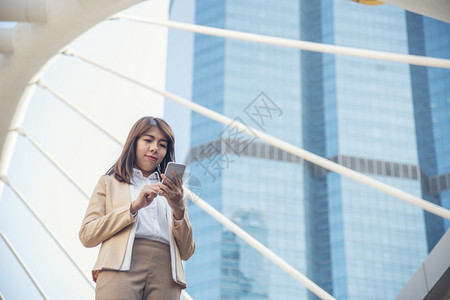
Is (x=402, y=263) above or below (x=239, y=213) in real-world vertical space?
below

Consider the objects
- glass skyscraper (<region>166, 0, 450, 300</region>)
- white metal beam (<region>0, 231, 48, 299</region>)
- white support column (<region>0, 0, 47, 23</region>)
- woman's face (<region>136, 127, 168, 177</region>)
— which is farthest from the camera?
glass skyscraper (<region>166, 0, 450, 300</region>)

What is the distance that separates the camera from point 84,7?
491 centimetres

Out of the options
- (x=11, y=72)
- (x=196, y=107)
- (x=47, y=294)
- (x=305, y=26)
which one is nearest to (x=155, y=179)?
(x=196, y=107)

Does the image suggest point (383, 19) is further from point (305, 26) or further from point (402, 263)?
point (402, 263)

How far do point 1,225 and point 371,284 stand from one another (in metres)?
62.8

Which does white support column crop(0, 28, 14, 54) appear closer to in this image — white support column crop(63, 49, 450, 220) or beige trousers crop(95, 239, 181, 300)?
white support column crop(63, 49, 450, 220)

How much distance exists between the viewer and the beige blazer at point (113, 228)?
2.57 meters

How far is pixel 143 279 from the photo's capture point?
258cm

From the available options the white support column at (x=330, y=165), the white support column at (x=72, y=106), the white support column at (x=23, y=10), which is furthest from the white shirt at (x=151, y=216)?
the white support column at (x=72, y=106)

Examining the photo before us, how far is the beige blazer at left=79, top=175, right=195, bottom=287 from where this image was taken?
257 cm

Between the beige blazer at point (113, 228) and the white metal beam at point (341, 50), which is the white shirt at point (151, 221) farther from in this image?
the white metal beam at point (341, 50)

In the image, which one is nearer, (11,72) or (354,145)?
(11,72)

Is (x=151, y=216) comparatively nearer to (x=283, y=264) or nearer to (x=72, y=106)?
(x=283, y=264)

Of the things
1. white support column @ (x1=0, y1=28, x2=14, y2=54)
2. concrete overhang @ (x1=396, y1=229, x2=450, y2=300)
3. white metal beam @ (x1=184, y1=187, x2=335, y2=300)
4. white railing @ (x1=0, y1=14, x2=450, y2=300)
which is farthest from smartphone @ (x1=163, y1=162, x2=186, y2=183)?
white support column @ (x1=0, y1=28, x2=14, y2=54)
